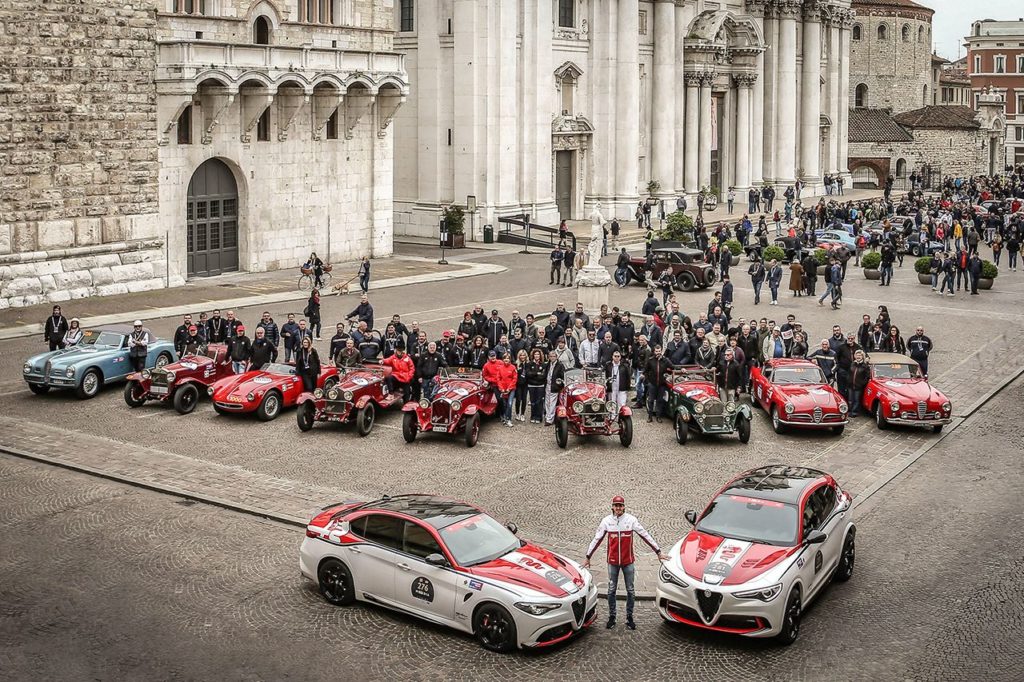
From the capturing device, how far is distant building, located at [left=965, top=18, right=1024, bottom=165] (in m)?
122

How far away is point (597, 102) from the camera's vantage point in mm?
64188

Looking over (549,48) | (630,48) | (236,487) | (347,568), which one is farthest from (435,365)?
(630,48)

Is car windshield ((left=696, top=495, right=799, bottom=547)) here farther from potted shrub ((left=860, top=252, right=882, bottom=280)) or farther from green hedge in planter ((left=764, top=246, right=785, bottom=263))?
green hedge in planter ((left=764, top=246, right=785, bottom=263))

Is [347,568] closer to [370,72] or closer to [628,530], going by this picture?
[628,530]

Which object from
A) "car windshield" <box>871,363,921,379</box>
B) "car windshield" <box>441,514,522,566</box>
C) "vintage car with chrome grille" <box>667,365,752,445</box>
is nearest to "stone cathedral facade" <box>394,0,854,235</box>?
"car windshield" <box>871,363,921,379</box>

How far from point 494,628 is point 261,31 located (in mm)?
34508

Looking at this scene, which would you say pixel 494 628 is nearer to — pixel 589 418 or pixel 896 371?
pixel 589 418

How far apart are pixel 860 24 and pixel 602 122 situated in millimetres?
50648

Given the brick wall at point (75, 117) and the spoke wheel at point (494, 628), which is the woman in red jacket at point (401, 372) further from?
the brick wall at point (75, 117)

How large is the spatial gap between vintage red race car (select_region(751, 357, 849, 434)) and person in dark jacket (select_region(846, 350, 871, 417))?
0.62 meters

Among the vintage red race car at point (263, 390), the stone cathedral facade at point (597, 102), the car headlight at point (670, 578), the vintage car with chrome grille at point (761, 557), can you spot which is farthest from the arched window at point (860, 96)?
the car headlight at point (670, 578)

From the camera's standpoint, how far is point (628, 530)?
15.2 m

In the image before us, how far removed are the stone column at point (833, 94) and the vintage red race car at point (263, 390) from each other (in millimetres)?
65712

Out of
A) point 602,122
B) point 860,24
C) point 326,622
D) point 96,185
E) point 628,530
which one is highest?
point 860,24
